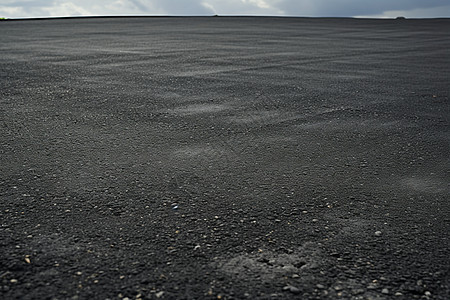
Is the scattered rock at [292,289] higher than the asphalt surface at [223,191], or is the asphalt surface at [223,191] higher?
the asphalt surface at [223,191]

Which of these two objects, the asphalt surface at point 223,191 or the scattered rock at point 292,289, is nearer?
the scattered rock at point 292,289

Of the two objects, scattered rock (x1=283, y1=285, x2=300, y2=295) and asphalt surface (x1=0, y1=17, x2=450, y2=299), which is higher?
asphalt surface (x1=0, y1=17, x2=450, y2=299)

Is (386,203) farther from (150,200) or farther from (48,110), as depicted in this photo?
(48,110)

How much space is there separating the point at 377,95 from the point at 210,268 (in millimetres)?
5969

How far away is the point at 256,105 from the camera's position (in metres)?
7.06

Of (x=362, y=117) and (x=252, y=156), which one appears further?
(x=362, y=117)

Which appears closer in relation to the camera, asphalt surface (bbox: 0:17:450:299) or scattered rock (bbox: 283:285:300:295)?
scattered rock (bbox: 283:285:300:295)

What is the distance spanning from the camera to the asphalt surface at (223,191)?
8.75ft

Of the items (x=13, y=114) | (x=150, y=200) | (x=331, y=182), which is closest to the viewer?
(x=150, y=200)

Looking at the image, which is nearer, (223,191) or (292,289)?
(292,289)

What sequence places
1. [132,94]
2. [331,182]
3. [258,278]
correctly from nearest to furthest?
[258,278]
[331,182]
[132,94]

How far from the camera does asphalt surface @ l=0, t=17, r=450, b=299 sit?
2666mm

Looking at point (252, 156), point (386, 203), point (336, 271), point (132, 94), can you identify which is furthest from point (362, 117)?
point (336, 271)

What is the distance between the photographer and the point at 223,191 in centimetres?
387
